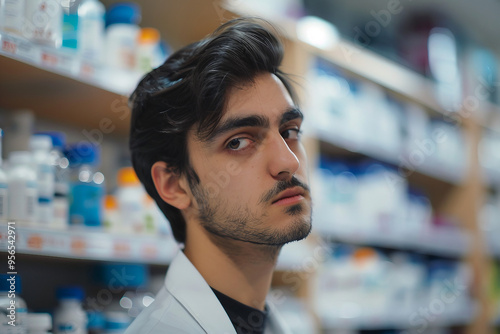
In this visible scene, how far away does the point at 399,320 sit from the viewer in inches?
102

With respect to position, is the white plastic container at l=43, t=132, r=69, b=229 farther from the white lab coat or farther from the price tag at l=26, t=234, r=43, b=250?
the white lab coat

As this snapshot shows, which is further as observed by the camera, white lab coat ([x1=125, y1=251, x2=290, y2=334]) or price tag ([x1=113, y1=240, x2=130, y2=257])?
price tag ([x1=113, y1=240, x2=130, y2=257])

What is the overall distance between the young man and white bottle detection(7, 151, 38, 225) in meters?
0.27

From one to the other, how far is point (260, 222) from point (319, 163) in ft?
4.33

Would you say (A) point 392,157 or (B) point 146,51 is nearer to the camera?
(B) point 146,51

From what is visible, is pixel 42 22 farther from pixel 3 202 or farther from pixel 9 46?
pixel 3 202

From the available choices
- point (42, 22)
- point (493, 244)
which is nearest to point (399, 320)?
point (493, 244)

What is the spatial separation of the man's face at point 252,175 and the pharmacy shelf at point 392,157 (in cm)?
102

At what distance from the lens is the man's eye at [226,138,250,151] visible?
4.09 ft

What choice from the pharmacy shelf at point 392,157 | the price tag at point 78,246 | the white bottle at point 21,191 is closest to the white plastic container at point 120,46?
the white bottle at point 21,191

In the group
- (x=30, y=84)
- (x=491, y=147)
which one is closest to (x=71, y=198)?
(x=30, y=84)

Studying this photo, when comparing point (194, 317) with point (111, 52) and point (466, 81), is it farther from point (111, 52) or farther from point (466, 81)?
point (466, 81)

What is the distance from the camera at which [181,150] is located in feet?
4.33

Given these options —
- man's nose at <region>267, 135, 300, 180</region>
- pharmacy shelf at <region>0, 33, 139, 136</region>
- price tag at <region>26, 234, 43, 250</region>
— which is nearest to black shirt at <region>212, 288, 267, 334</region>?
man's nose at <region>267, 135, 300, 180</region>
